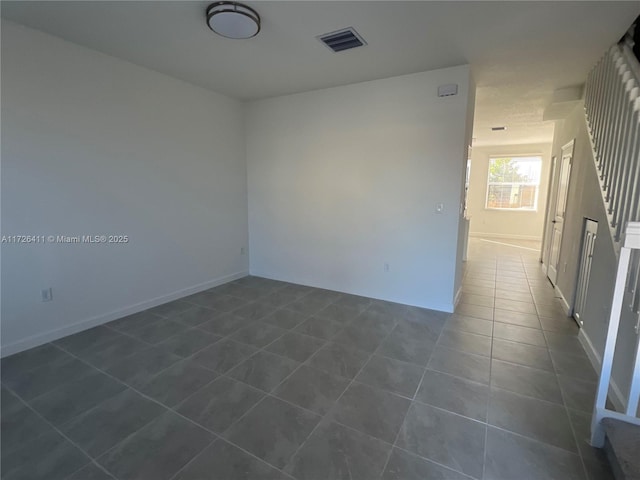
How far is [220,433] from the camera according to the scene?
1.78m

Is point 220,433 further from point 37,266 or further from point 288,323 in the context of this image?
point 37,266

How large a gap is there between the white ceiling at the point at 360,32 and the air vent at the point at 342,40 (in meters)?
0.08

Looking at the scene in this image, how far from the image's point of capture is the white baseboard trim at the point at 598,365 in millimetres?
1959

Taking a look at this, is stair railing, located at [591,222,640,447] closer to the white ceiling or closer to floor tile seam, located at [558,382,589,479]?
floor tile seam, located at [558,382,589,479]

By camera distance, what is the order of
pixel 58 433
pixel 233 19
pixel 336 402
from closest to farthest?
pixel 58 433
pixel 336 402
pixel 233 19

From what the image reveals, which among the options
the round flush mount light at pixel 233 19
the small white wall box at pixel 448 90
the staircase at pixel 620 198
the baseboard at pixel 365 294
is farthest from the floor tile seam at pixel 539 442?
the round flush mount light at pixel 233 19

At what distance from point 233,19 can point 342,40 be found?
94 cm

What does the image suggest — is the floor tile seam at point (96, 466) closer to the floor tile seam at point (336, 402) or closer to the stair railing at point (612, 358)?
the floor tile seam at point (336, 402)

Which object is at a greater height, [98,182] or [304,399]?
[98,182]

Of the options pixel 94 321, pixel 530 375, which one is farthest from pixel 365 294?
pixel 94 321

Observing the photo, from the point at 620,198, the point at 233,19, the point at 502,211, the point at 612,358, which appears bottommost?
the point at 612,358

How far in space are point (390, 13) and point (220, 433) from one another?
10.00ft

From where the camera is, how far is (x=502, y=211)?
8.84 meters

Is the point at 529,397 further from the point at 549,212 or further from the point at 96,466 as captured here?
the point at 549,212
